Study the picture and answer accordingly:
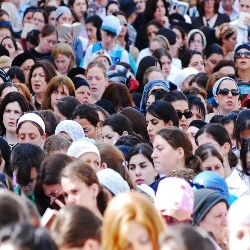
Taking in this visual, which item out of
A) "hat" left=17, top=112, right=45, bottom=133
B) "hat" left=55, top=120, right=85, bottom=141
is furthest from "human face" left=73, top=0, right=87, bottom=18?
"hat" left=55, top=120, right=85, bottom=141

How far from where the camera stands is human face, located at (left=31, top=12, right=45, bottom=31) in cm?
1891

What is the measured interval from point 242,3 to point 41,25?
3.09 m

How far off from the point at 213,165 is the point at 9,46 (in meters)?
7.07

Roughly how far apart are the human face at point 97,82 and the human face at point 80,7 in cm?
483

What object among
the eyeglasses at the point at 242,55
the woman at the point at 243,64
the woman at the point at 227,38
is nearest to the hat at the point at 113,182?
the woman at the point at 243,64

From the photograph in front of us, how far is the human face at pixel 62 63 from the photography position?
16.3 meters

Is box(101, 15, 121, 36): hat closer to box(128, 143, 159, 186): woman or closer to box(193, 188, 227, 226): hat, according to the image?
box(128, 143, 159, 186): woman

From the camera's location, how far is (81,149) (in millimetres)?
10164

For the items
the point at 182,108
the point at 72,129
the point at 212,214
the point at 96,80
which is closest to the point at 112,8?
the point at 96,80

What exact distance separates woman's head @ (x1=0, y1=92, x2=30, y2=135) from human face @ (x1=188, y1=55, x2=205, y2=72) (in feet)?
16.3

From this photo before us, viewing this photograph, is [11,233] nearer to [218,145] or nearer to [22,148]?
[22,148]

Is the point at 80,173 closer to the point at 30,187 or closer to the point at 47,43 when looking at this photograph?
the point at 30,187

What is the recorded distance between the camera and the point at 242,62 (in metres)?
16.9

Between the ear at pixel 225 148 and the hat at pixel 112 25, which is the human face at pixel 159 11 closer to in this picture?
the hat at pixel 112 25
